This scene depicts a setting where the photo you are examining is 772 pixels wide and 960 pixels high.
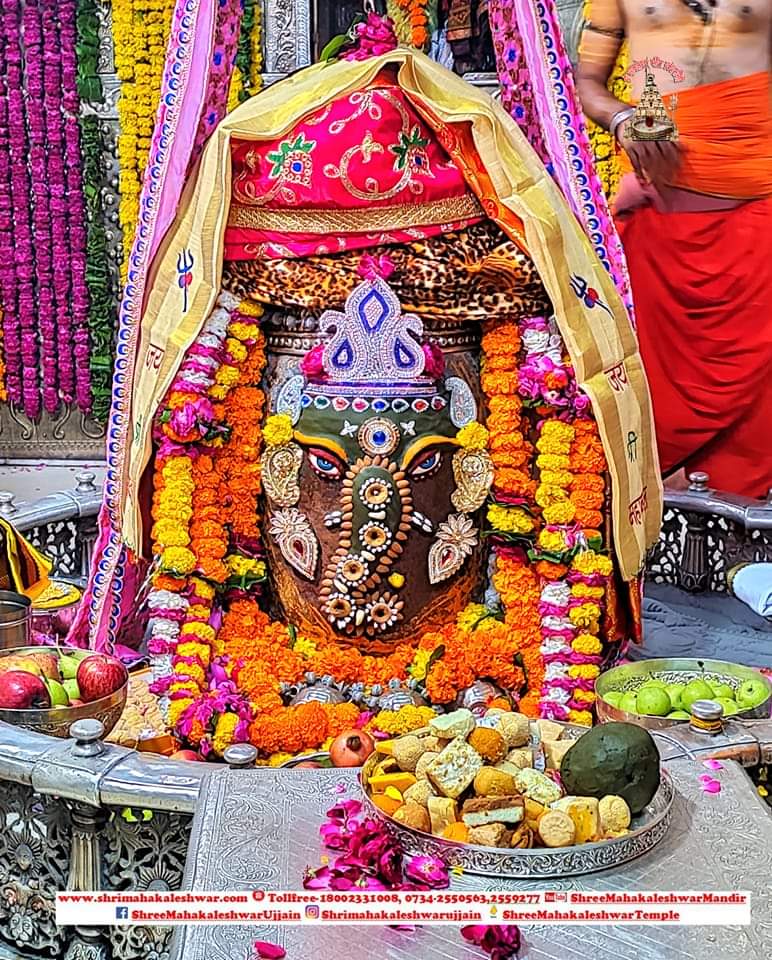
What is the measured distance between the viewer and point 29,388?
944 cm

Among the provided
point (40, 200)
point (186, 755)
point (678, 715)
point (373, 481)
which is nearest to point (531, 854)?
point (678, 715)

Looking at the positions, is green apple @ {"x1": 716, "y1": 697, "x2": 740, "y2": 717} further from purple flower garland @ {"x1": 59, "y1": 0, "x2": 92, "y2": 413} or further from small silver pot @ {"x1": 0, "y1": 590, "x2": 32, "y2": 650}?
purple flower garland @ {"x1": 59, "y1": 0, "x2": 92, "y2": 413}

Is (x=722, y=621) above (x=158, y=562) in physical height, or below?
below

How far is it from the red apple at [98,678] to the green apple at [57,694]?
5 cm

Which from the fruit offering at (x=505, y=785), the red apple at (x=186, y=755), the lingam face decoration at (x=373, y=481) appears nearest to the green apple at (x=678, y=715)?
the lingam face decoration at (x=373, y=481)

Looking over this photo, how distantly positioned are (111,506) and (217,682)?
77 centimetres

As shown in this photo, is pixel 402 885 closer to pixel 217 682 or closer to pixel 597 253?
pixel 217 682

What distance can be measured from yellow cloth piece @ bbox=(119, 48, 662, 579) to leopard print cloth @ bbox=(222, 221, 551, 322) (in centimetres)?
8

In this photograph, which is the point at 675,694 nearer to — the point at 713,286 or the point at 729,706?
the point at 729,706

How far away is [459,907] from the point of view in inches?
103

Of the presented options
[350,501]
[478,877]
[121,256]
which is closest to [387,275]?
[350,501]

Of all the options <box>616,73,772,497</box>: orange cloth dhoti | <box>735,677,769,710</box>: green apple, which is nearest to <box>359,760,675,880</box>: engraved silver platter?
<box>735,677,769,710</box>: green apple

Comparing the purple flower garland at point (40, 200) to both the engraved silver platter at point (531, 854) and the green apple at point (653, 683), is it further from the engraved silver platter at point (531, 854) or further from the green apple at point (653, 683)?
the engraved silver platter at point (531, 854)

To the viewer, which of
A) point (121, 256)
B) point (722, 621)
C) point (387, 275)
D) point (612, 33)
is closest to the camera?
point (387, 275)
